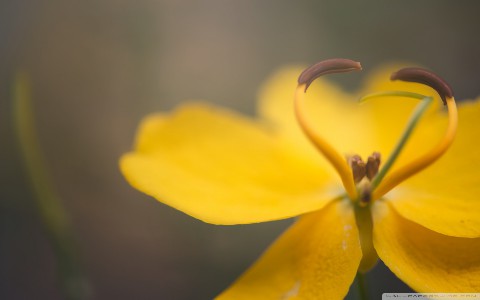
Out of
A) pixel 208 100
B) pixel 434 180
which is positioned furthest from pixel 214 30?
pixel 434 180

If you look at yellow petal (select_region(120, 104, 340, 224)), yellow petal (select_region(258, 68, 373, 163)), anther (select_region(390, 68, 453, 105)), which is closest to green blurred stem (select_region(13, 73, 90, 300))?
yellow petal (select_region(120, 104, 340, 224))

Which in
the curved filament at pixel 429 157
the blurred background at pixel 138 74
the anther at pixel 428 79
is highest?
the anther at pixel 428 79

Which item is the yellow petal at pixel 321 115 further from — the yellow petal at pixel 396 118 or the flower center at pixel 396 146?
the flower center at pixel 396 146

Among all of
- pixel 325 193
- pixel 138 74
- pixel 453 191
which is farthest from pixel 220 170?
pixel 138 74

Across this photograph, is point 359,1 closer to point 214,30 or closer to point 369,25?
point 369,25

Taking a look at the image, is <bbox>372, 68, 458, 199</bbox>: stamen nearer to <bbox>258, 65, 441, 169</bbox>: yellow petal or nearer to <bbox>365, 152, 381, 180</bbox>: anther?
<bbox>365, 152, 381, 180</bbox>: anther

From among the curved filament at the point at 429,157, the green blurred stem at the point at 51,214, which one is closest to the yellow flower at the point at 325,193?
the curved filament at the point at 429,157

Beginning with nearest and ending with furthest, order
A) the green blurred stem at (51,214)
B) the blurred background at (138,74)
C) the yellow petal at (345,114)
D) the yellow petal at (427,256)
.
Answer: the yellow petal at (427,256), the green blurred stem at (51,214), the yellow petal at (345,114), the blurred background at (138,74)

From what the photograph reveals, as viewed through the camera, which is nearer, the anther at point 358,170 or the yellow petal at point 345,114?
the anther at point 358,170
